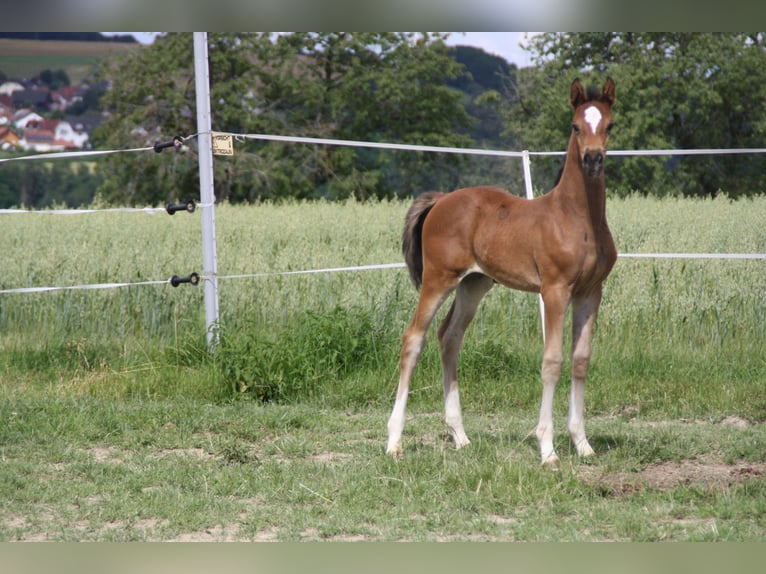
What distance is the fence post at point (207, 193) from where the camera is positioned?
25.7 ft

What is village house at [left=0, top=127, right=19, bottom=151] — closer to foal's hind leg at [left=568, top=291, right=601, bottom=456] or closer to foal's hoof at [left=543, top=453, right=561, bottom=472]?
foal's hind leg at [left=568, top=291, right=601, bottom=456]

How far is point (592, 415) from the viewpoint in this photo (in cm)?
698

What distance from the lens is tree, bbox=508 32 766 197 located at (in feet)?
80.0

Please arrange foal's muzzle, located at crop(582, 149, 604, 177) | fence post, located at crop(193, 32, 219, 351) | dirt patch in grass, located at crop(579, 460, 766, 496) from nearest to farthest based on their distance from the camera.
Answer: foal's muzzle, located at crop(582, 149, 604, 177) → dirt patch in grass, located at crop(579, 460, 766, 496) → fence post, located at crop(193, 32, 219, 351)

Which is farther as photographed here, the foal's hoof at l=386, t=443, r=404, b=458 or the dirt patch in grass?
the foal's hoof at l=386, t=443, r=404, b=458

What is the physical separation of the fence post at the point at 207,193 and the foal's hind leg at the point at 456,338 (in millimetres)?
2766

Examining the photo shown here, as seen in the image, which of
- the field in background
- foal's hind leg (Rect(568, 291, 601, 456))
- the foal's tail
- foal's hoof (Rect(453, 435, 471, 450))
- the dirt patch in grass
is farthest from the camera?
the field in background

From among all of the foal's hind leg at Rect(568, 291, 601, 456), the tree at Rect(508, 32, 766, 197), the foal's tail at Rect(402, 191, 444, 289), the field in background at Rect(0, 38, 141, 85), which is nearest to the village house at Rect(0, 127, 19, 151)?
the field in background at Rect(0, 38, 141, 85)

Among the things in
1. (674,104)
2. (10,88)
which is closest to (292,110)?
(10,88)

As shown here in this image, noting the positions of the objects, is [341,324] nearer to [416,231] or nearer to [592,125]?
[416,231]

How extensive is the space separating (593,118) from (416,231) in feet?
5.18

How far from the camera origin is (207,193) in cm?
782

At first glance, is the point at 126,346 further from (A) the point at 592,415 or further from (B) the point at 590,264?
(B) the point at 590,264

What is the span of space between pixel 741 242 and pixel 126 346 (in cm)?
680
